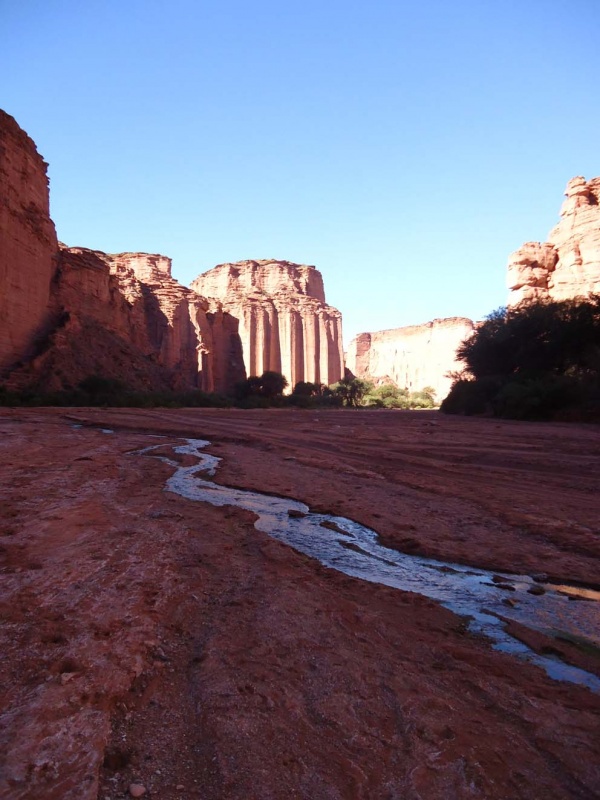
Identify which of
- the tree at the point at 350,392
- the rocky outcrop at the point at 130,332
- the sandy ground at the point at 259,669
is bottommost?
the sandy ground at the point at 259,669

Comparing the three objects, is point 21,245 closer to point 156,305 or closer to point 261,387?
point 156,305

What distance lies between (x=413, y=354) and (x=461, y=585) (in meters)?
99.1

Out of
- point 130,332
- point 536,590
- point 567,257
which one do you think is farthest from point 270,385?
point 536,590

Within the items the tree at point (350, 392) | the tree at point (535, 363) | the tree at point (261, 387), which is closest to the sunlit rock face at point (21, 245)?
the tree at point (261, 387)

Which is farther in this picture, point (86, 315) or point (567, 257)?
point (567, 257)

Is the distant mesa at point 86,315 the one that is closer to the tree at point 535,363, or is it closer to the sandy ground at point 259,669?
the tree at point 535,363

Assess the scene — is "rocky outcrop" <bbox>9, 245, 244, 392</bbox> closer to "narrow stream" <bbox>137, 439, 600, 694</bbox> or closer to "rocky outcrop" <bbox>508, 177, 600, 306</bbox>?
"narrow stream" <bbox>137, 439, 600, 694</bbox>

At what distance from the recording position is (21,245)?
28.0 meters

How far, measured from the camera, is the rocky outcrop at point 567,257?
37.4 m

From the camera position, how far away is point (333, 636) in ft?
7.58

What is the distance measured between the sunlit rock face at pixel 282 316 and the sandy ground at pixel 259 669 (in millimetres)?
65708

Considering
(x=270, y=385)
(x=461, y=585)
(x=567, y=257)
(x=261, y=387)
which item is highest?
(x=567, y=257)

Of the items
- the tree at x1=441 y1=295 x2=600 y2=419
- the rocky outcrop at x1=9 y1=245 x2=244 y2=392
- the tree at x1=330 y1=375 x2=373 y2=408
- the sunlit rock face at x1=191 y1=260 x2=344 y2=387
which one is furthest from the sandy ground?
the sunlit rock face at x1=191 y1=260 x2=344 y2=387

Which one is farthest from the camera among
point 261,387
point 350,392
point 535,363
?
point 350,392
